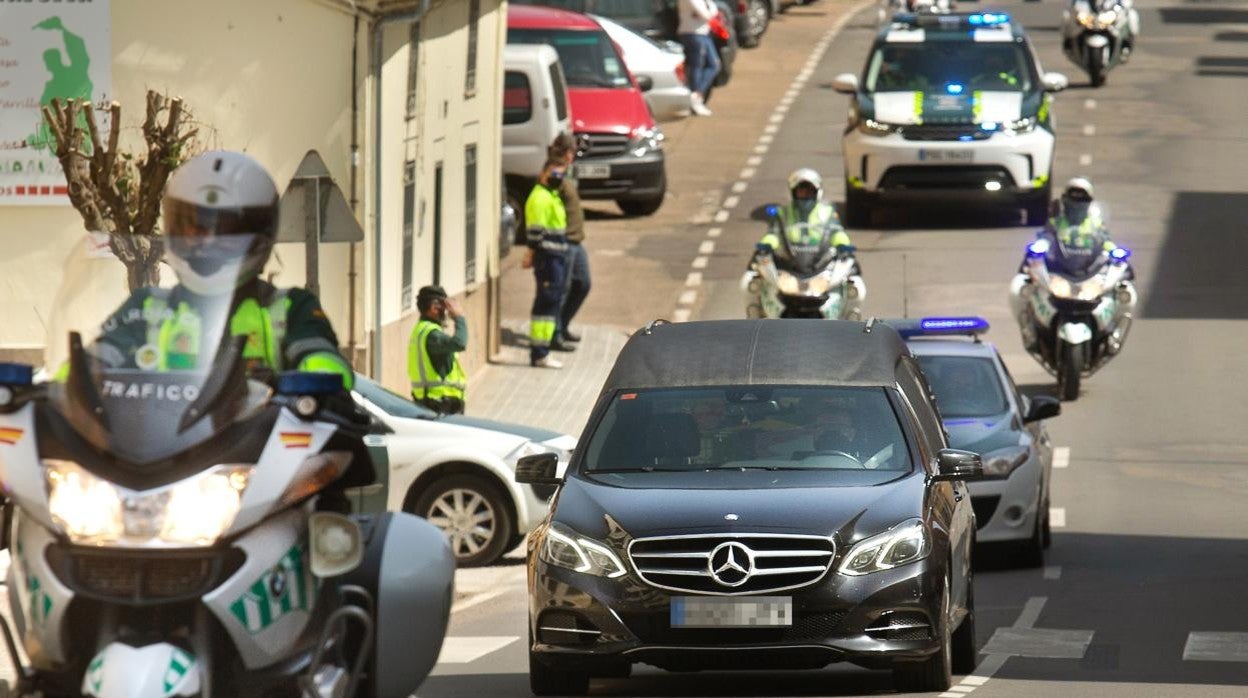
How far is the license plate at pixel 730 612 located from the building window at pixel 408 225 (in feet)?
44.5

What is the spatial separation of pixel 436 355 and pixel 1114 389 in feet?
27.9

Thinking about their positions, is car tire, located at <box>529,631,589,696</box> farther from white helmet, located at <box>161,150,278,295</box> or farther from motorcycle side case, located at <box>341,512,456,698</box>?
white helmet, located at <box>161,150,278,295</box>

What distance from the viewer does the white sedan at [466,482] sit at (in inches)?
695

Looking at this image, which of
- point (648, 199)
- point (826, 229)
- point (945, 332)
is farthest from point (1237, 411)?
point (648, 199)

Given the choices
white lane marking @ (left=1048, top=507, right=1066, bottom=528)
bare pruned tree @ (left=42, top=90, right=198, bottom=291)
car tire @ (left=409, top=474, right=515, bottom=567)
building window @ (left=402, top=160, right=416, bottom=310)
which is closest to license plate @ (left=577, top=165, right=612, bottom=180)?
building window @ (left=402, top=160, right=416, bottom=310)

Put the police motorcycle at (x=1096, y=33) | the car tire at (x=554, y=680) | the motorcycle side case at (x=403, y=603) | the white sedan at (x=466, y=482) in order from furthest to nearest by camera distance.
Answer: the police motorcycle at (x=1096, y=33) < the white sedan at (x=466, y=482) < the car tire at (x=554, y=680) < the motorcycle side case at (x=403, y=603)

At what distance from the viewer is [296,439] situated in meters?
6.67

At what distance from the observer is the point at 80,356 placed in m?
6.80

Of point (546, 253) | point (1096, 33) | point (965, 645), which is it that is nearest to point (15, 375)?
point (965, 645)

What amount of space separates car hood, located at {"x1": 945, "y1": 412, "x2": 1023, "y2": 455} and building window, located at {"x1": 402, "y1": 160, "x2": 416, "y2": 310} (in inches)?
288

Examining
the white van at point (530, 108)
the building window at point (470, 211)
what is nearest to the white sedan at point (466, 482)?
the building window at point (470, 211)

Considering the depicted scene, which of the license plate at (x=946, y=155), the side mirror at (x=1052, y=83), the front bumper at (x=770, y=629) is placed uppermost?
the side mirror at (x=1052, y=83)

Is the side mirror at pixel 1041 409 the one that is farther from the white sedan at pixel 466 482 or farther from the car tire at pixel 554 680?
the car tire at pixel 554 680

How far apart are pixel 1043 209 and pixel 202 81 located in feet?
45.6
